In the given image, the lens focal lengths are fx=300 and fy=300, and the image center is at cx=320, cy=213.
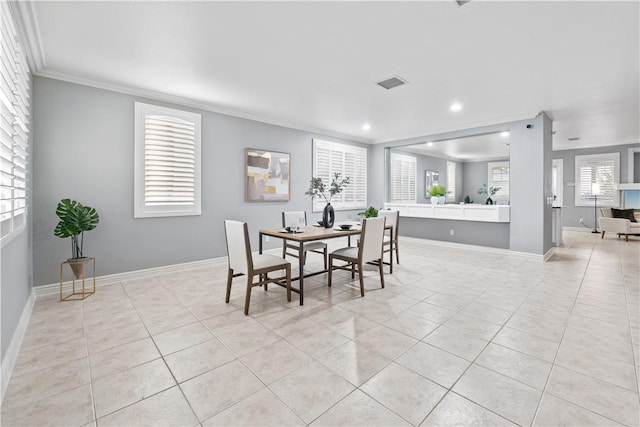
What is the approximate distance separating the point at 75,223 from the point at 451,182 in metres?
10.8

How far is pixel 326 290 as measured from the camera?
3627 millimetres

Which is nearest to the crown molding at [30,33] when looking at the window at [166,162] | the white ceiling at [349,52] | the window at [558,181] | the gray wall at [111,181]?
the white ceiling at [349,52]

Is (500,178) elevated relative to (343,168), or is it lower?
elevated

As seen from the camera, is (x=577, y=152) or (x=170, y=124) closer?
(x=170, y=124)

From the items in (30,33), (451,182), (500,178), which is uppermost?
(30,33)

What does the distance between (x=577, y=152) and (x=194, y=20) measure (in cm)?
1067

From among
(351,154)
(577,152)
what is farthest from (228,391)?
(577,152)

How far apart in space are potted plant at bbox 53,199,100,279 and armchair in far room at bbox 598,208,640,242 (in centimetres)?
1061

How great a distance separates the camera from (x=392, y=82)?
3.76m

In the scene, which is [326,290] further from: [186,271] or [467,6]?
[467,6]

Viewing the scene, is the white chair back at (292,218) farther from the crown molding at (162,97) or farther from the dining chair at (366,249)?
the crown molding at (162,97)

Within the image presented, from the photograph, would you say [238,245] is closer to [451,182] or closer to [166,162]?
[166,162]

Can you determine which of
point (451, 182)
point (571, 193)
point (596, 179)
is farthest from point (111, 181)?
point (596, 179)

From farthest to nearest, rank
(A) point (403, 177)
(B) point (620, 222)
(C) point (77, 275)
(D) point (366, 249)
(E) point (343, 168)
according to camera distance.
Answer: (A) point (403, 177), (B) point (620, 222), (E) point (343, 168), (D) point (366, 249), (C) point (77, 275)
